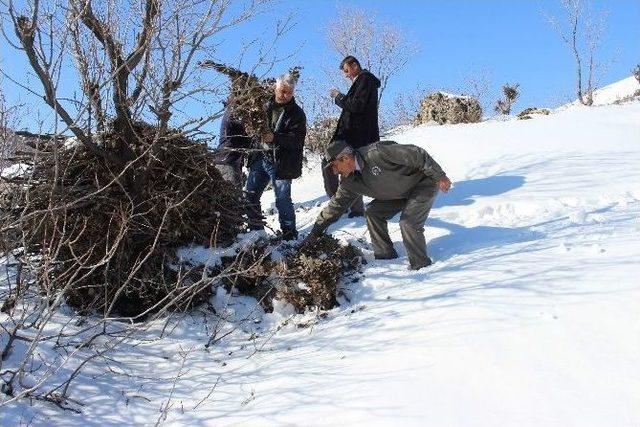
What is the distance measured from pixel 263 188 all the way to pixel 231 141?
586 mm

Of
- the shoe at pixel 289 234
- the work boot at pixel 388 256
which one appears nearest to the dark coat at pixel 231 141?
the shoe at pixel 289 234

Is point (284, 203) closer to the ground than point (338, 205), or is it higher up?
higher up

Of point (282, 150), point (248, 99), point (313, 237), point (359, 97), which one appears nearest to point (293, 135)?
point (282, 150)

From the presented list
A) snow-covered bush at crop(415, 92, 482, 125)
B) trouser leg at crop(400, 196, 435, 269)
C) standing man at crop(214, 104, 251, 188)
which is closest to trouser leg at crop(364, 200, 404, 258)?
trouser leg at crop(400, 196, 435, 269)

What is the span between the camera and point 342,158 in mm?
4684

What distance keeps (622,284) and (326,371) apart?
1.94m

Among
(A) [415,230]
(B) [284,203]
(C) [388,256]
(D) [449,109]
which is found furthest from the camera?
(D) [449,109]

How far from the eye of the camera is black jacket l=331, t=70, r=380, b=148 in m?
5.66

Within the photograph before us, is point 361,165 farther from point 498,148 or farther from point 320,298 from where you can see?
point 498,148

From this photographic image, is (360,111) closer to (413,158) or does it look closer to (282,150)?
(282,150)

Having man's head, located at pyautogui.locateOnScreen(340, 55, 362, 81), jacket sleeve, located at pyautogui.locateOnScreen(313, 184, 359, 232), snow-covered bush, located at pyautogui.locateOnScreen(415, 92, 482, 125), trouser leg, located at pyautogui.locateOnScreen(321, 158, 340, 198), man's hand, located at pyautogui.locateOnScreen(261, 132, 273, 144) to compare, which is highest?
snow-covered bush, located at pyautogui.locateOnScreen(415, 92, 482, 125)

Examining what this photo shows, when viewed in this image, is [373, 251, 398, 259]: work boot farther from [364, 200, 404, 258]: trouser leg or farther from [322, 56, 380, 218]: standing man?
[322, 56, 380, 218]: standing man

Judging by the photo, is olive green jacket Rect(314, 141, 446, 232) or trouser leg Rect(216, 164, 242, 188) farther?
trouser leg Rect(216, 164, 242, 188)

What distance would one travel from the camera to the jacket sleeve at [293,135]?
5195mm
